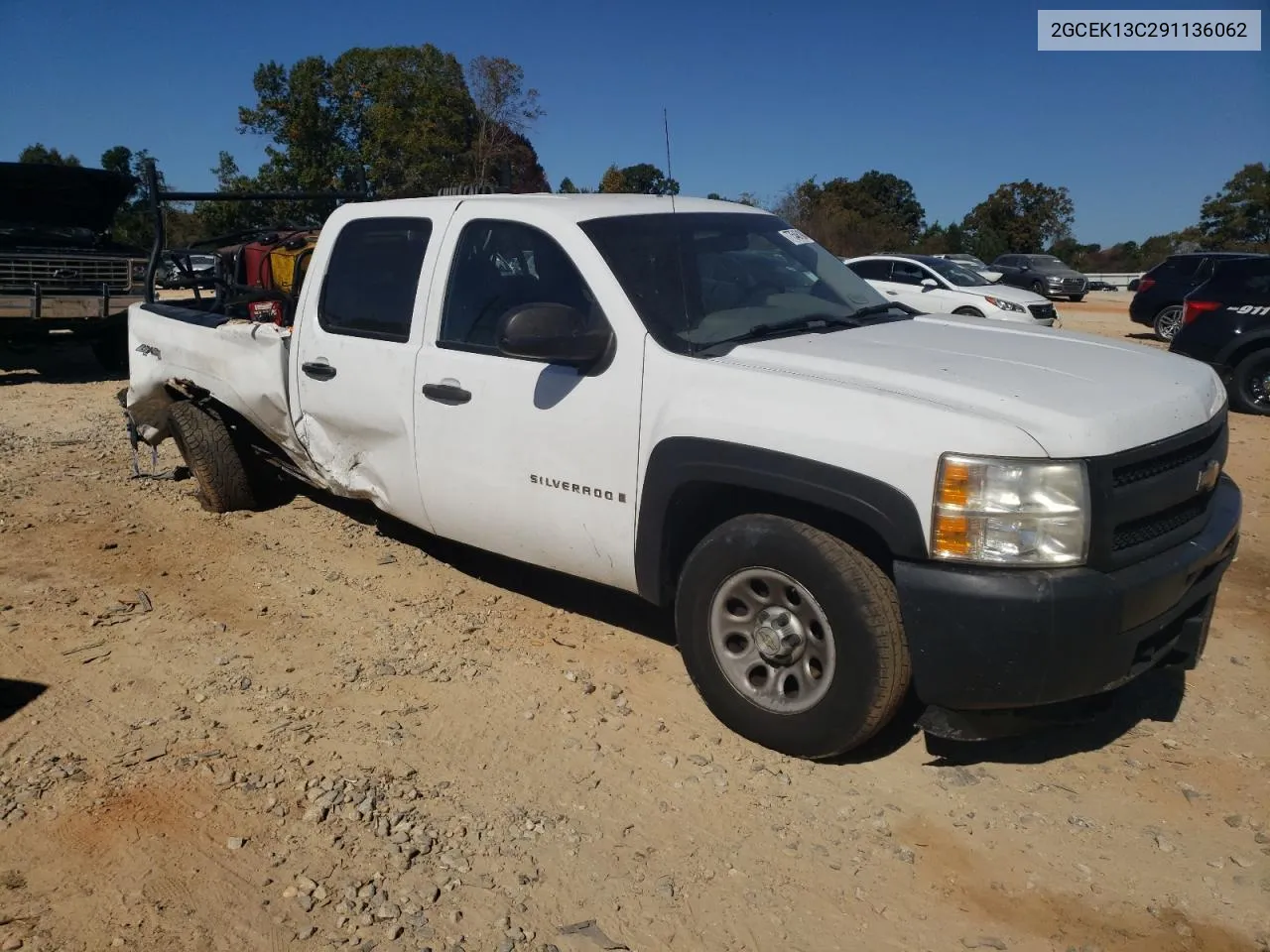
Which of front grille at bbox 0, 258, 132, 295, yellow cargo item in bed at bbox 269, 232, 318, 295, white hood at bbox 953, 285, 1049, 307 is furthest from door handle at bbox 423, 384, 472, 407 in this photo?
white hood at bbox 953, 285, 1049, 307

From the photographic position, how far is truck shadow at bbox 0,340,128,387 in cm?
1176

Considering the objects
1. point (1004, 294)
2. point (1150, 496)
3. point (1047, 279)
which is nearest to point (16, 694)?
point (1150, 496)

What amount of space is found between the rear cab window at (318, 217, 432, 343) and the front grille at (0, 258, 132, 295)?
8.09 m

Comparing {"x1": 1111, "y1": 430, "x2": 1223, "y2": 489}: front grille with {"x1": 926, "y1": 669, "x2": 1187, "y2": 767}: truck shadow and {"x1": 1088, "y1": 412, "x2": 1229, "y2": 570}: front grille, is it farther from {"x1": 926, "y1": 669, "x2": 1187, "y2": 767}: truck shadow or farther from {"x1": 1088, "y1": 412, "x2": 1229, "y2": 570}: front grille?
{"x1": 926, "y1": 669, "x2": 1187, "y2": 767}: truck shadow

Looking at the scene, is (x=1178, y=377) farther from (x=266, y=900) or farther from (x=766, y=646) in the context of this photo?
(x=266, y=900)

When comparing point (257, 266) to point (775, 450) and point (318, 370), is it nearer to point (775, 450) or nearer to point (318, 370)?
point (318, 370)

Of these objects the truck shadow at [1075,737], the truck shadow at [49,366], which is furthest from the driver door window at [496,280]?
the truck shadow at [49,366]

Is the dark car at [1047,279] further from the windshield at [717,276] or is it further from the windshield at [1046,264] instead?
the windshield at [717,276]

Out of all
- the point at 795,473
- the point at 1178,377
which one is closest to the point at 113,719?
the point at 795,473

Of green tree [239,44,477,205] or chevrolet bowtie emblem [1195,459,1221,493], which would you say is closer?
chevrolet bowtie emblem [1195,459,1221,493]

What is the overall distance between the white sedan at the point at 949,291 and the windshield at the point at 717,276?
969 centimetres

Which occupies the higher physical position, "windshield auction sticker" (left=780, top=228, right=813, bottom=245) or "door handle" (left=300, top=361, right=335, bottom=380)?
"windshield auction sticker" (left=780, top=228, right=813, bottom=245)

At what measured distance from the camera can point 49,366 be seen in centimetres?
1297

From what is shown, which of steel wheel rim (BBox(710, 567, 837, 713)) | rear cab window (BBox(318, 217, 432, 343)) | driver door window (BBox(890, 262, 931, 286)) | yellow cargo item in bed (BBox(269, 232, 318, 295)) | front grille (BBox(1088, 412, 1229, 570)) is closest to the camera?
front grille (BBox(1088, 412, 1229, 570))
